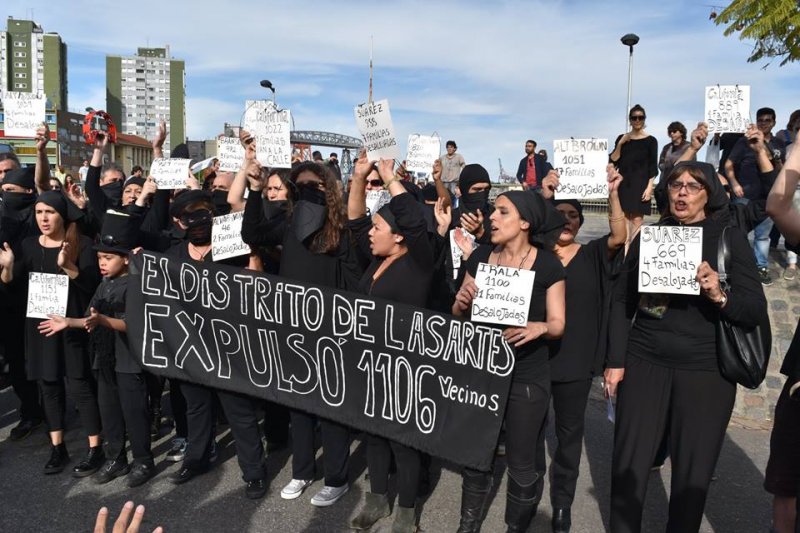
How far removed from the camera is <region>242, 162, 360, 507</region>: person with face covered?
4.39m

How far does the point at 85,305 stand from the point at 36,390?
133 centimetres

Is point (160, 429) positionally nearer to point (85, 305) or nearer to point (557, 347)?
point (85, 305)

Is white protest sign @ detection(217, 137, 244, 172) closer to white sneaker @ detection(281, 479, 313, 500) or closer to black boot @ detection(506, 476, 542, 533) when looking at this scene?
white sneaker @ detection(281, 479, 313, 500)

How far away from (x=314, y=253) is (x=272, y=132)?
5.31ft

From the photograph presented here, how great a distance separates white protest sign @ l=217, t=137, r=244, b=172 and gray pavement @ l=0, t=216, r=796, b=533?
276cm

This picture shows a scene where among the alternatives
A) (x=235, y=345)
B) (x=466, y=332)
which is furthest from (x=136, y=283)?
(x=466, y=332)

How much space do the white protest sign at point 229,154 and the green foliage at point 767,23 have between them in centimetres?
850

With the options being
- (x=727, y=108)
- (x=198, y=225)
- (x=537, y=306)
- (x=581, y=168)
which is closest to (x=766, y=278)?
(x=727, y=108)

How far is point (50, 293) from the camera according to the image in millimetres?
4613

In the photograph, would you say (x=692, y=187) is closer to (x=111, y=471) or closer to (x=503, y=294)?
(x=503, y=294)

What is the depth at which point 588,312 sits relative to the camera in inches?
156

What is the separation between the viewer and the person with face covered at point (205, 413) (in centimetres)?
454

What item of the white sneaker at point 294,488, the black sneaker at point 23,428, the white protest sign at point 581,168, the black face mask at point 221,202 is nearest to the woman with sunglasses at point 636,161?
the white protest sign at point 581,168

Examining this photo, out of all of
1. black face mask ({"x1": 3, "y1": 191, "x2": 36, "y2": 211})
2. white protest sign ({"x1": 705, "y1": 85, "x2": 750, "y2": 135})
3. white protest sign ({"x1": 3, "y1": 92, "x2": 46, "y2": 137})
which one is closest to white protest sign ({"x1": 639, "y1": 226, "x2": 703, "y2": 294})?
white protest sign ({"x1": 705, "y1": 85, "x2": 750, "y2": 135})
